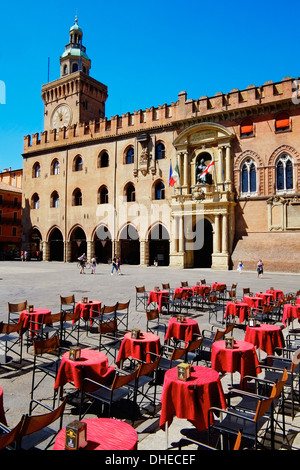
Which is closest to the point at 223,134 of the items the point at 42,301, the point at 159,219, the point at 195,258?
the point at 159,219

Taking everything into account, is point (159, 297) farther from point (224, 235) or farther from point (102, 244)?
A: point (102, 244)

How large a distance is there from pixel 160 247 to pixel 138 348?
3228cm

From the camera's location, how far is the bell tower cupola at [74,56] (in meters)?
49.6

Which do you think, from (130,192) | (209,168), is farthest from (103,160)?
(209,168)

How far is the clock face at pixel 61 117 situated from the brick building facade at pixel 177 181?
41cm

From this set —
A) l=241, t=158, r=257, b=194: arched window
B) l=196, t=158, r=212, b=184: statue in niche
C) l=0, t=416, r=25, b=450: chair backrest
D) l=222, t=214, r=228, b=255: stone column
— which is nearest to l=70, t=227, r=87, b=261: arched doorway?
l=196, t=158, r=212, b=184: statue in niche

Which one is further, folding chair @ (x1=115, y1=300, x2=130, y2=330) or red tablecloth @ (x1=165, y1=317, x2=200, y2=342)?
folding chair @ (x1=115, y1=300, x2=130, y2=330)

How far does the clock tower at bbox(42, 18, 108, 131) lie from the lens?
46.2 m

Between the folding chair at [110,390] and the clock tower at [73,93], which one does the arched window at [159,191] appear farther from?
the folding chair at [110,390]

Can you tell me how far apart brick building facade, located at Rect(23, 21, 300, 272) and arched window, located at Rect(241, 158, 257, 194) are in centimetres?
9

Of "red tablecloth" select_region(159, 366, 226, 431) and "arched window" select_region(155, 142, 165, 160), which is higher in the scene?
"arched window" select_region(155, 142, 165, 160)

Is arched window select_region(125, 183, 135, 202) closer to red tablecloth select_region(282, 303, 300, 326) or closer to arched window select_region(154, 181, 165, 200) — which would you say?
arched window select_region(154, 181, 165, 200)

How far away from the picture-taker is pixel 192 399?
3.85 m

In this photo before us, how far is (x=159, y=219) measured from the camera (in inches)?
1336
